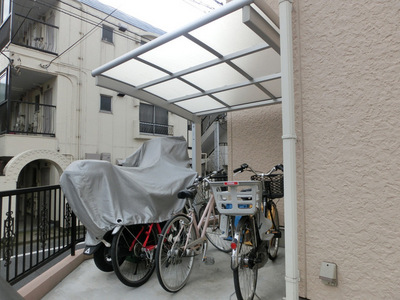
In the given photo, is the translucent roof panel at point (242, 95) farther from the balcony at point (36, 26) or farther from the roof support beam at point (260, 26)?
the balcony at point (36, 26)

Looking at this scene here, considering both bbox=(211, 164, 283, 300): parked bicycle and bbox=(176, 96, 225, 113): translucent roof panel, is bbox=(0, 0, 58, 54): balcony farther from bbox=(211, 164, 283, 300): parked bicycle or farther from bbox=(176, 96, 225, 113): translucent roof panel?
bbox=(211, 164, 283, 300): parked bicycle

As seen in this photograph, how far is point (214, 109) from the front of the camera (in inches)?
179

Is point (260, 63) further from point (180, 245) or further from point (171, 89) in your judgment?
point (180, 245)

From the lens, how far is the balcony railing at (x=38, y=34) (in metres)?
9.70

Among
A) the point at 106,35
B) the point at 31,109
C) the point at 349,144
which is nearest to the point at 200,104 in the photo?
the point at 349,144

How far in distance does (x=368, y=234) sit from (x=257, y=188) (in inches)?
33.6

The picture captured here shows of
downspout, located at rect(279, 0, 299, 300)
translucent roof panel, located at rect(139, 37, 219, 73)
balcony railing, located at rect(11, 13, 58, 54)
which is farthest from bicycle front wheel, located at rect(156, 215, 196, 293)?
balcony railing, located at rect(11, 13, 58, 54)

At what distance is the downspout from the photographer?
6.20 ft

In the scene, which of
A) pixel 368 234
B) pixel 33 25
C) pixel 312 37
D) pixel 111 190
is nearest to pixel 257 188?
pixel 368 234

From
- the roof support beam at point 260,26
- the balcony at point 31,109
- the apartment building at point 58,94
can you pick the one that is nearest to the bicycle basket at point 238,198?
the roof support beam at point 260,26

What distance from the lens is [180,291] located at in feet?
8.62

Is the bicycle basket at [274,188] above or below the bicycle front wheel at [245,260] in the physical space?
above

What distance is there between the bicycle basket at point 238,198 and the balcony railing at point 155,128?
10.2m

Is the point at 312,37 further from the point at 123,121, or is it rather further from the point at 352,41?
the point at 123,121
